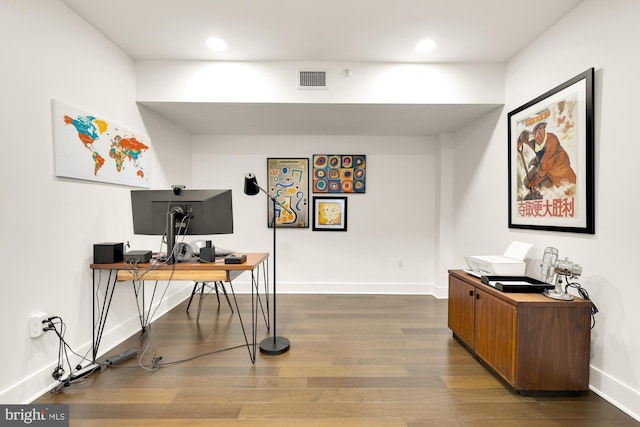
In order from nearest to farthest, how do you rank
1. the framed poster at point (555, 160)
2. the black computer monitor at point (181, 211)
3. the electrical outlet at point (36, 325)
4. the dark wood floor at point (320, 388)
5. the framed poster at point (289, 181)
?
1. the dark wood floor at point (320, 388)
2. the electrical outlet at point (36, 325)
3. the framed poster at point (555, 160)
4. the black computer monitor at point (181, 211)
5. the framed poster at point (289, 181)

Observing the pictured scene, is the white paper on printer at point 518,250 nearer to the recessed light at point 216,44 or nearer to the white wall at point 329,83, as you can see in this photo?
the white wall at point 329,83

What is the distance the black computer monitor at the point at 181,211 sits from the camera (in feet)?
6.79

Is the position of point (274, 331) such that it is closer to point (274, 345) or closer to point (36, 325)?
point (274, 345)

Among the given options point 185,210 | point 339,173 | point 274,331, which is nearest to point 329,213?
point 339,173

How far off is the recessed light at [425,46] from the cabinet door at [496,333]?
216cm

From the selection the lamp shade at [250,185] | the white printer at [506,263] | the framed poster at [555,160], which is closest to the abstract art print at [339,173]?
the lamp shade at [250,185]

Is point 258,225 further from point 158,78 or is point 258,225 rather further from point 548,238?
point 548,238

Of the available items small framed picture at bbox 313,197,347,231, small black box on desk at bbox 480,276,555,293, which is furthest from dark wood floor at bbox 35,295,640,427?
small framed picture at bbox 313,197,347,231

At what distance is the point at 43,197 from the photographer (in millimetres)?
1767

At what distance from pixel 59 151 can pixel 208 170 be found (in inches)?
79.5

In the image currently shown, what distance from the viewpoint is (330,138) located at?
3842 millimetres

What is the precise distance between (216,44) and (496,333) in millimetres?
3272

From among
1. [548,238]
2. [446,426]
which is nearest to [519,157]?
[548,238]

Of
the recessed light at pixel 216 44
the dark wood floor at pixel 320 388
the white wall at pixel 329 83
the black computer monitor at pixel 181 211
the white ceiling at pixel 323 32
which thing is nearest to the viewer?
the dark wood floor at pixel 320 388
